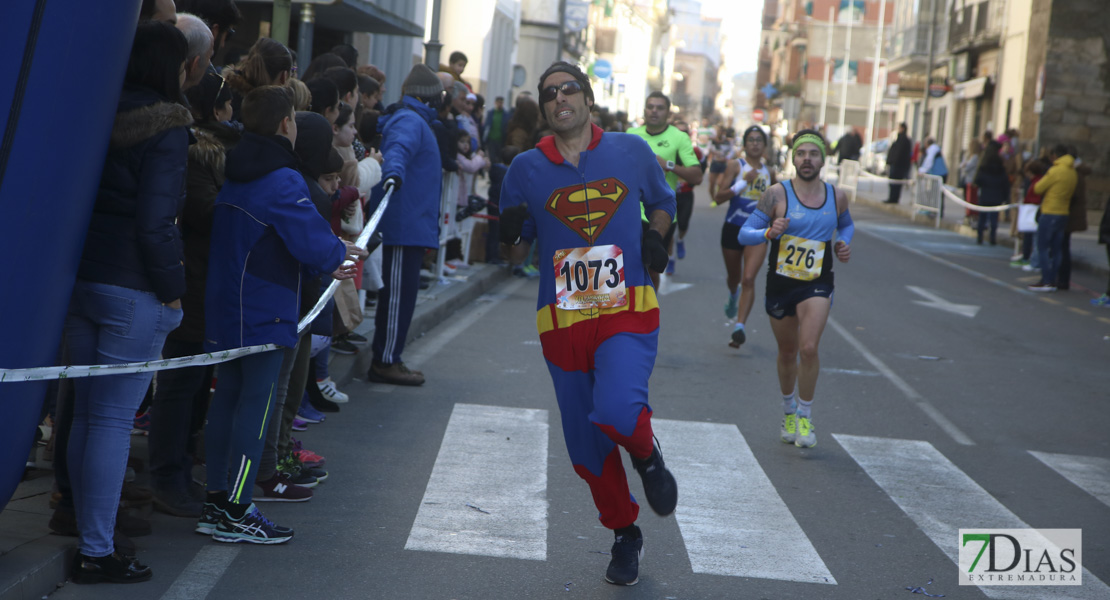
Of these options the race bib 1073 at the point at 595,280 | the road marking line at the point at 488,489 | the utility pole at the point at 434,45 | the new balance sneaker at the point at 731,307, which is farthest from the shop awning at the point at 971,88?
the race bib 1073 at the point at 595,280

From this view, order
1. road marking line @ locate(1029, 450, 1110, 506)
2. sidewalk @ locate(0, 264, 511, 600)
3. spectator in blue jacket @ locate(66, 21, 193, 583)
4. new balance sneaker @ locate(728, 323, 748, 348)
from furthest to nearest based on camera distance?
new balance sneaker @ locate(728, 323, 748, 348) → road marking line @ locate(1029, 450, 1110, 506) → spectator in blue jacket @ locate(66, 21, 193, 583) → sidewalk @ locate(0, 264, 511, 600)

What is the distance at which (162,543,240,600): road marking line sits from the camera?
14.1ft

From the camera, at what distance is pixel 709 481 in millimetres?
6363

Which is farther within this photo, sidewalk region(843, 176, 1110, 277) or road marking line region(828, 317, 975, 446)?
sidewalk region(843, 176, 1110, 277)

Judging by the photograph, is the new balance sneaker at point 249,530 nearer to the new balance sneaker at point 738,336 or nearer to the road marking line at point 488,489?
the road marking line at point 488,489

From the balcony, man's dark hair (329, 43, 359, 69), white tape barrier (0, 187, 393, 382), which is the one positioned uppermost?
the balcony

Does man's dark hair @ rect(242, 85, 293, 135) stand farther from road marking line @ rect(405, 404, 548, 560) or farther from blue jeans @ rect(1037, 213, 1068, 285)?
blue jeans @ rect(1037, 213, 1068, 285)

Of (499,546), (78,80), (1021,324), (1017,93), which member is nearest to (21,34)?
(78,80)

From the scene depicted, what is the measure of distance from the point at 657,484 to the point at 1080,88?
30308mm

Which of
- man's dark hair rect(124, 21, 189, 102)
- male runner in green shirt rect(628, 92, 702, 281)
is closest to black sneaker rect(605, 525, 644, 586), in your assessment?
man's dark hair rect(124, 21, 189, 102)

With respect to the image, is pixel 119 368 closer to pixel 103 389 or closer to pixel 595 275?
pixel 103 389

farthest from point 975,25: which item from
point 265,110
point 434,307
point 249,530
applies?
point 249,530

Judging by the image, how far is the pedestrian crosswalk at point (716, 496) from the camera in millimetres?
5051

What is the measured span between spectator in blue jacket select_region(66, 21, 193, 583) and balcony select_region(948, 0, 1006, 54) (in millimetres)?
39293
